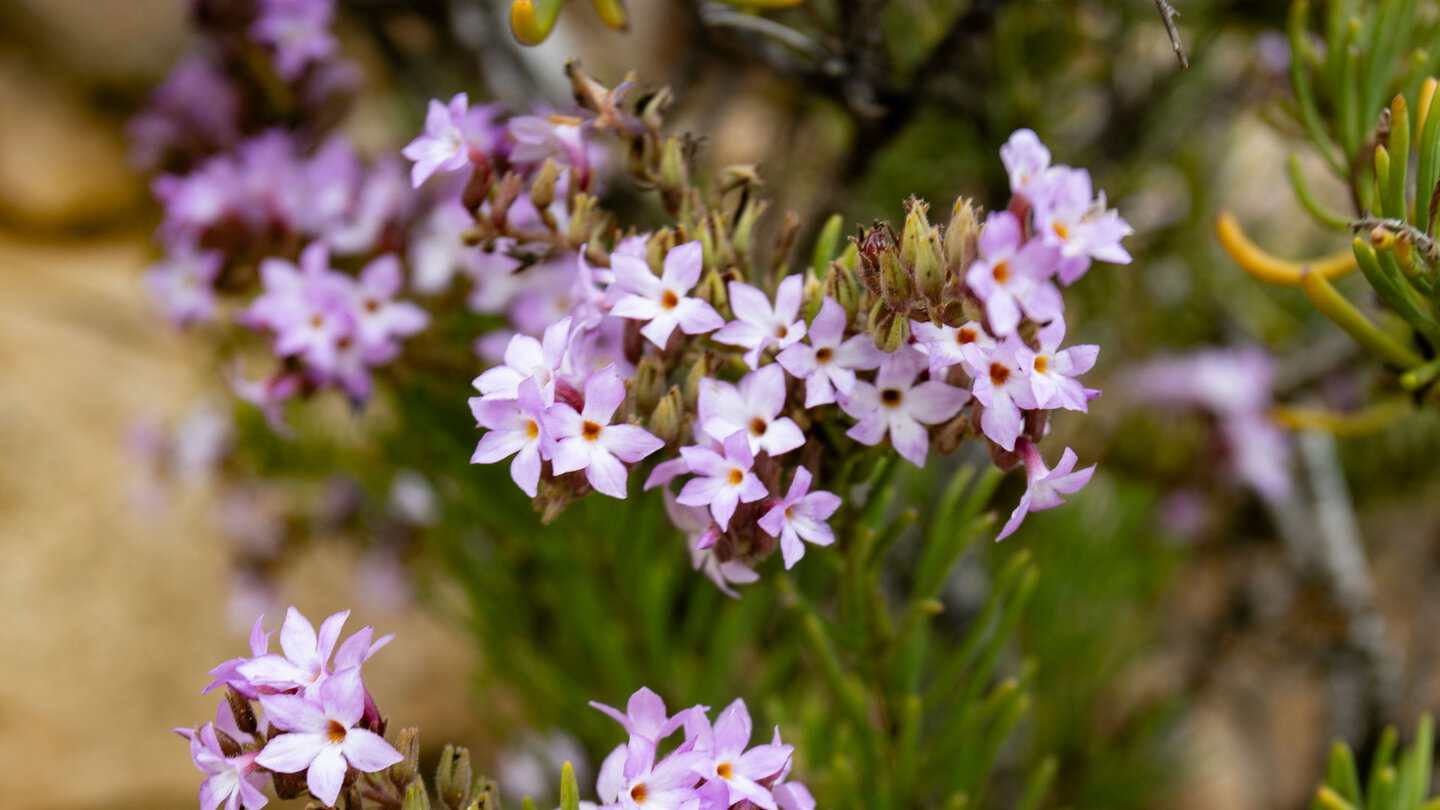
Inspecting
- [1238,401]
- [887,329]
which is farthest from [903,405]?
[1238,401]

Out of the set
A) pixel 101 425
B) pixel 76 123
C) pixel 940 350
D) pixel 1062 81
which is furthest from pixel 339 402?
pixel 940 350

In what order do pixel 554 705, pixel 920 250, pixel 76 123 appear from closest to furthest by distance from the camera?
pixel 920 250 < pixel 554 705 < pixel 76 123

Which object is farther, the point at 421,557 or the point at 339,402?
the point at 339,402

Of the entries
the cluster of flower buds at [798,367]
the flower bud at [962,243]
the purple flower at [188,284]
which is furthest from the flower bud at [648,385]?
the purple flower at [188,284]

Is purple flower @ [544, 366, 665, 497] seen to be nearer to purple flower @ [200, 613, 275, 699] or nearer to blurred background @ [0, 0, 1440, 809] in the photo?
purple flower @ [200, 613, 275, 699]

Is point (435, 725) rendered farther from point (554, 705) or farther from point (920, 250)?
point (920, 250)

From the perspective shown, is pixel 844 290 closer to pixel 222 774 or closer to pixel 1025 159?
pixel 1025 159

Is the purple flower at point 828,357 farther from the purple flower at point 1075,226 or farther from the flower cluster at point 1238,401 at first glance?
the flower cluster at point 1238,401
